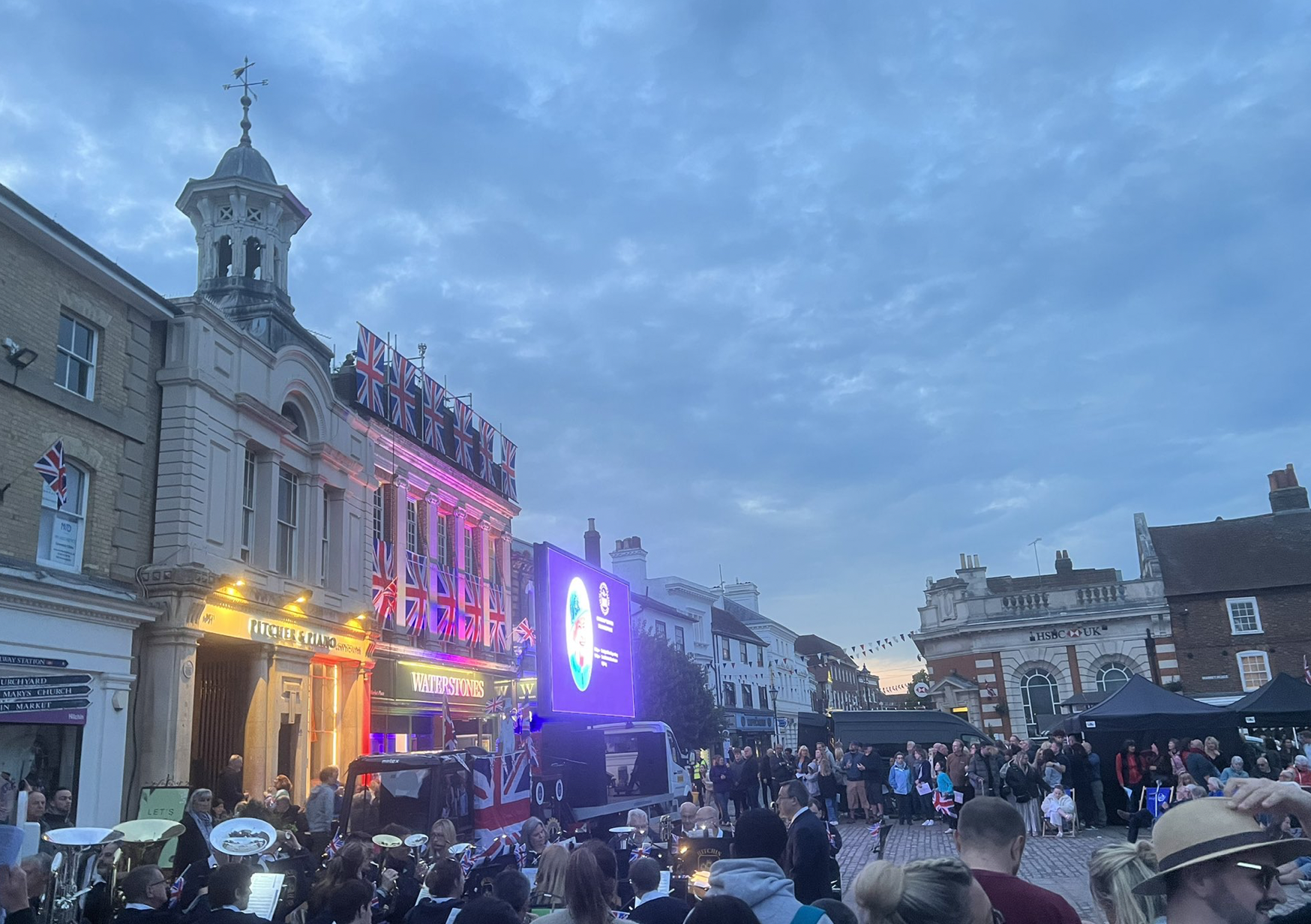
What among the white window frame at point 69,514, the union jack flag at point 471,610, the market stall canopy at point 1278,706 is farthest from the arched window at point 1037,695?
the white window frame at point 69,514

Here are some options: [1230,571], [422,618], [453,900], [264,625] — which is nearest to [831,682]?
[1230,571]

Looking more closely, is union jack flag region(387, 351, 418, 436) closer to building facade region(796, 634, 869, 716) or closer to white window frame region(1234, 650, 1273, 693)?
white window frame region(1234, 650, 1273, 693)

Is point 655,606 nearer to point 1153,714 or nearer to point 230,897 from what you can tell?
point 1153,714

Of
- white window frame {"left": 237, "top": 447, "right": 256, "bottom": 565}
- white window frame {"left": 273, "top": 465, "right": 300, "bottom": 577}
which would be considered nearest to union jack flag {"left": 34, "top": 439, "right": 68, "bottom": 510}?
white window frame {"left": 237, "top": 447, "right": 256, "bottom": 565}

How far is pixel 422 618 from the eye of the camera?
27.7 meters

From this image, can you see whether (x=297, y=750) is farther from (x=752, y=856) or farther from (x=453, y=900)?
(x=752, y=856)

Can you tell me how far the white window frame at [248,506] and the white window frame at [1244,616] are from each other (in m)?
36.9

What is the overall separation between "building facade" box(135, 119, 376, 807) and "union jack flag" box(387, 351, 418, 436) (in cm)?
171

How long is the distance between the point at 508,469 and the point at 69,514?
1857cm

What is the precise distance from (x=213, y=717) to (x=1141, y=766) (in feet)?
61.8

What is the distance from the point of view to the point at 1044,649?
1661 inches

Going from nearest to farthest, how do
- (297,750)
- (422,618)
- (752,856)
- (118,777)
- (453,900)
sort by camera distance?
1. (752,856)
2. (453,900)
3. (118,777)
4. (297,750)
5. (422,618)

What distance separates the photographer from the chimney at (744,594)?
75062 millimetres

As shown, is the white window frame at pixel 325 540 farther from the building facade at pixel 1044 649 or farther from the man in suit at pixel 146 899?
the building facade at pixel 1044 649
